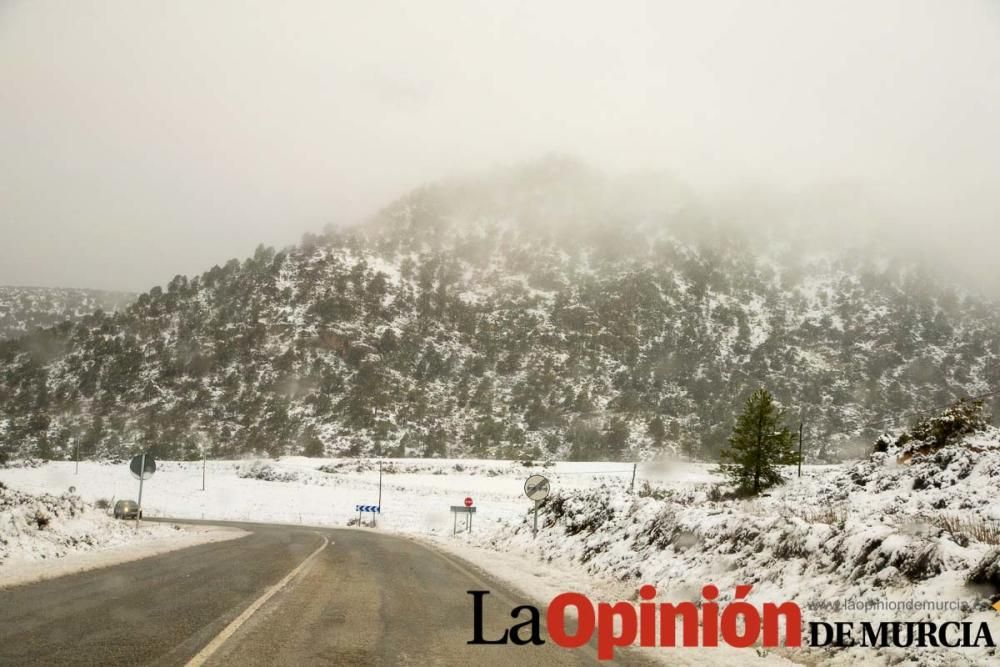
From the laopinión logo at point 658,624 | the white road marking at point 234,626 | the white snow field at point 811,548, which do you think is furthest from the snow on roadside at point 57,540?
the white snow field at point 811,548

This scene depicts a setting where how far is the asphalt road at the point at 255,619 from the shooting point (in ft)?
21.6

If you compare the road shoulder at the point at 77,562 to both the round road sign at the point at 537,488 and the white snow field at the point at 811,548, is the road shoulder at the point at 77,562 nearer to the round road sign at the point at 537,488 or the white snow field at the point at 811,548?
the white snow field at the point at 811,548

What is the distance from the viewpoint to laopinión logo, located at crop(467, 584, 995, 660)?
703 centimetres

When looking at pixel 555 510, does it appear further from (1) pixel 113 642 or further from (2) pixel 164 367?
(2) pixel 164 367

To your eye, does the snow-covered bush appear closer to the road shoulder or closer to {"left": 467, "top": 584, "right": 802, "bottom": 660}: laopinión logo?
the road shoulder

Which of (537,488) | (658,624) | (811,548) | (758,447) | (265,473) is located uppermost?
(811,548)

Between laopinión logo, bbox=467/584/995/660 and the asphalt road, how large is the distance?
30 centimetres

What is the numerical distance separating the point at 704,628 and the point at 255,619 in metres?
6.04

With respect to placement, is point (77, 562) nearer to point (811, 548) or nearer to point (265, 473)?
point (811, 548)

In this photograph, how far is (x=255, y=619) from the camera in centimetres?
827

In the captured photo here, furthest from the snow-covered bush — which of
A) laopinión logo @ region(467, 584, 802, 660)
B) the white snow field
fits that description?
laopinión logo @ region(467, 584, 802, 660)

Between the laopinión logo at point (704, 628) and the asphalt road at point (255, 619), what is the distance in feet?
0.97

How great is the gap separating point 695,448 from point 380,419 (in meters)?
77.1

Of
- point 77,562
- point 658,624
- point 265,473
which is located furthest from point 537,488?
point 265,473
